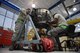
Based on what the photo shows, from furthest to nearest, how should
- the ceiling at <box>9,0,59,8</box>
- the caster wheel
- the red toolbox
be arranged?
the ceiling at <box>9,0,59,8</box> < the red toolbox < the caster wheel

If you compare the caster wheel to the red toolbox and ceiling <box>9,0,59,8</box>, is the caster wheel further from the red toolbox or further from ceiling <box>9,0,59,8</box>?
ceiling <box>9,0,59,8</box>

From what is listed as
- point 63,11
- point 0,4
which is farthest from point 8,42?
point 63,11

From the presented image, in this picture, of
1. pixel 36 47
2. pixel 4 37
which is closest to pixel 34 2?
pixel 4 37

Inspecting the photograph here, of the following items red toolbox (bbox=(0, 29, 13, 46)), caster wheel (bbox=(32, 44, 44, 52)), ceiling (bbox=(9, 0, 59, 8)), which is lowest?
caster wheel (bbox=(32, 44, 44, 52))

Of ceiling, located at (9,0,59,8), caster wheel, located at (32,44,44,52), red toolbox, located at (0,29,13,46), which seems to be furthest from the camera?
ceiling, located at (9,0,59,8)

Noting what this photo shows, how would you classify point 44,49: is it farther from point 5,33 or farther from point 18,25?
point 5,33

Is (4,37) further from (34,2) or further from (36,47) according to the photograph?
(34,2)

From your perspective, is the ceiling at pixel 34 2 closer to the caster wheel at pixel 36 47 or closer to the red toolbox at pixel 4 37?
the red toolbox at pixel 4 37

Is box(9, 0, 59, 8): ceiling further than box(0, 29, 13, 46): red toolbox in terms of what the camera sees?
Yes

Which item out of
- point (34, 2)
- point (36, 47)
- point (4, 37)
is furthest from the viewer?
point (34, 2)

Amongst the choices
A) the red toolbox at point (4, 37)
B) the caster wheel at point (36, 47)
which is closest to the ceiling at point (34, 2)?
the red toolbox at point (4, 37)

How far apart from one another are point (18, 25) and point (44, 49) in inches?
39.6

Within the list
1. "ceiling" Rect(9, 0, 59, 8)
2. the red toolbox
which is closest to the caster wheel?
the red toolbox

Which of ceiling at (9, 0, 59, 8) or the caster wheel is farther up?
ceiling at (9, 0, 59, 8)
